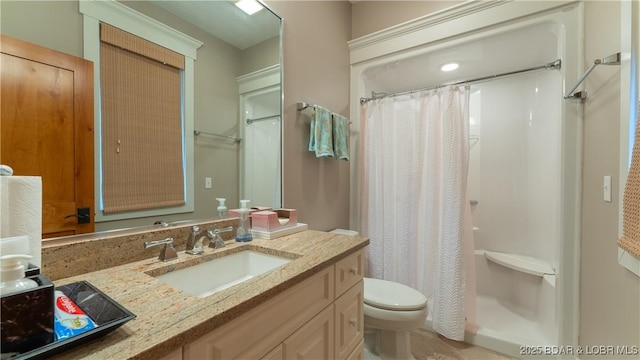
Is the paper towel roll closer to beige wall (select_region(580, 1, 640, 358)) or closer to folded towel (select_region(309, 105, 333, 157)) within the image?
folded towel (select_region(309, 105, 333, 157))

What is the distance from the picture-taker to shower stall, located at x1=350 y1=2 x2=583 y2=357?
4.97ft

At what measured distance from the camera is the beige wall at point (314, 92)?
64.3 inches

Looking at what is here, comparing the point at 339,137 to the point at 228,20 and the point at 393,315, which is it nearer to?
the point at 228,20

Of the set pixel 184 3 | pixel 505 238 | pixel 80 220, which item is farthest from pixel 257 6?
pixel 505 238

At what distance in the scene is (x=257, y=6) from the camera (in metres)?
1.42

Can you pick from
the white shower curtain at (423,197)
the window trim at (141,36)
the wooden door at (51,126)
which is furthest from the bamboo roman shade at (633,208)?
the wooden door at (51,126)

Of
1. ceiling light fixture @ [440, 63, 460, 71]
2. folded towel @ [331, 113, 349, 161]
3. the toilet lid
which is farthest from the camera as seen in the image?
ceiling light fixture @ [440, 63, 460, 71]

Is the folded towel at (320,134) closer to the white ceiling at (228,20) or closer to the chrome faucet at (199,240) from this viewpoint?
the white ceiling at (228,20)

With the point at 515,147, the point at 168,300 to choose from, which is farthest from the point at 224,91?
the point at 515,147

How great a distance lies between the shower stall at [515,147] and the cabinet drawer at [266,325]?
1471 millimetres

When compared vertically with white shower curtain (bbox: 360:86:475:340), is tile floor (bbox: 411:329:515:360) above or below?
below

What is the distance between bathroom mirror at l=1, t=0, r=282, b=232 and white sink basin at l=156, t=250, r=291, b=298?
26 centimetres

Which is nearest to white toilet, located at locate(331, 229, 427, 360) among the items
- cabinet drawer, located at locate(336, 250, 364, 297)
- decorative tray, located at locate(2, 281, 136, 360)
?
cabinet drawer, located at locate(336, 250, 364, 297)

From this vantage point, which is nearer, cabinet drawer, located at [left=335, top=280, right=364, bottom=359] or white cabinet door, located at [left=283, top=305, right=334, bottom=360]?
white cabinet door, located at [left=283, top=305, right=334, bottom=360]
